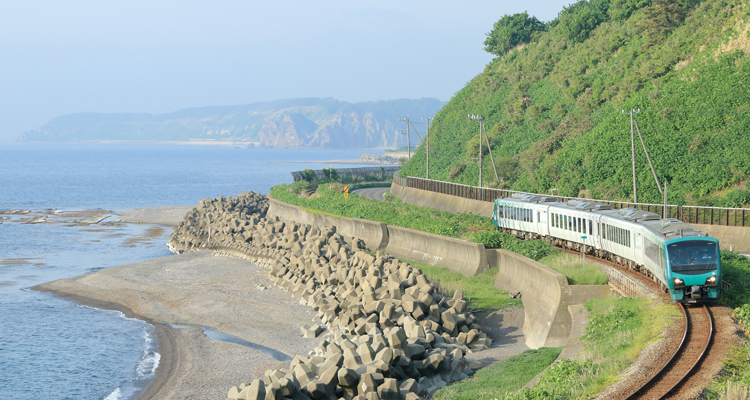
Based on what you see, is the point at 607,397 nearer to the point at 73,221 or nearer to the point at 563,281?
the point at 563,281

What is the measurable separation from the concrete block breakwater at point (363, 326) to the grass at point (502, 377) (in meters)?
0.78

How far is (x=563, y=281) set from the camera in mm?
21953

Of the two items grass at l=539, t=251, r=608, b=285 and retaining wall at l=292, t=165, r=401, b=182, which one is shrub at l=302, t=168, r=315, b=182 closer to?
retaining wall at l=292, t=165, r=401, b=182

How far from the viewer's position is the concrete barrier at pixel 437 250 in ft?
101

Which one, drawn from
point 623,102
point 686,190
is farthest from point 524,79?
point 686,190

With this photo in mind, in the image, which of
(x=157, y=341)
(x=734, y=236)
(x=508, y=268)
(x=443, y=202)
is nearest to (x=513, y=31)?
(x=443, y=202)

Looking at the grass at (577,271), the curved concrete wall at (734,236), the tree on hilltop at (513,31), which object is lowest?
the curved concrete wall at (734,236)

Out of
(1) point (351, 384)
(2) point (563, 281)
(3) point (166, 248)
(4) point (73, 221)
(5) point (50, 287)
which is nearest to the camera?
(1) point (351, 384)

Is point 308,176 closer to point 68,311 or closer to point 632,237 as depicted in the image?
point 68,311

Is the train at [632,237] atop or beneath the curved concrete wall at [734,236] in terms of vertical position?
atop

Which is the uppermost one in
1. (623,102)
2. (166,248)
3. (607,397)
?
(623,102)

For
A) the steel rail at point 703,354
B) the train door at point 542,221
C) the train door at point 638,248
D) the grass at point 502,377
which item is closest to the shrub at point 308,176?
the train door at point 542,221

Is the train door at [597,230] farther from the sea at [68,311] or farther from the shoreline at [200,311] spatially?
the sea at [68,311]

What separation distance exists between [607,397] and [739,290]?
10.00 meters
